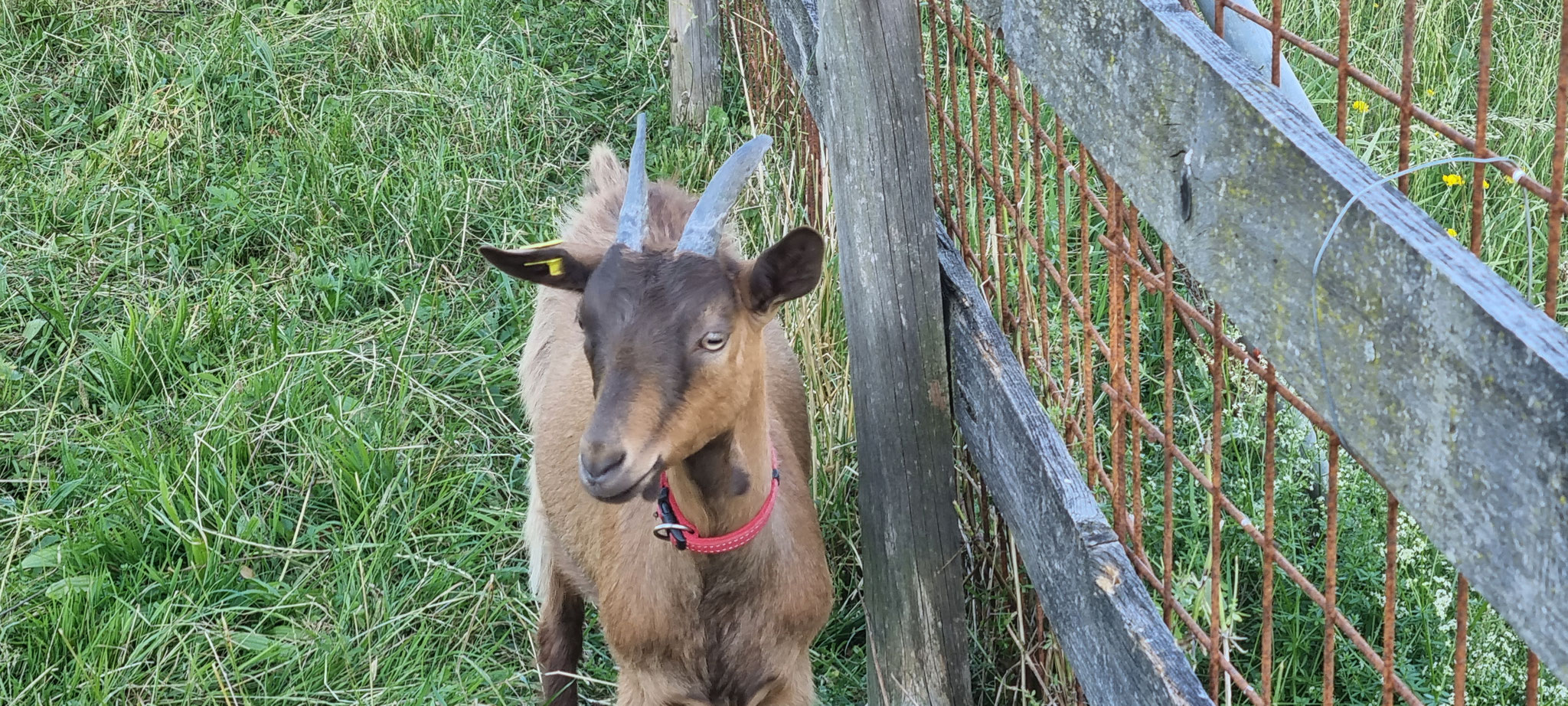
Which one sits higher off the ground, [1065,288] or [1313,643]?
[1065,288]

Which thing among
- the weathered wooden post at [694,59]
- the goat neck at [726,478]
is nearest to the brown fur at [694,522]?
the goat neck at [726,478]

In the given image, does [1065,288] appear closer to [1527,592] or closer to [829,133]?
A: [829,133]

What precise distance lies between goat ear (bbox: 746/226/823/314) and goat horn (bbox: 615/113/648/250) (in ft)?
0.86

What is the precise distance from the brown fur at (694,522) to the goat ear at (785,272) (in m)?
0.03

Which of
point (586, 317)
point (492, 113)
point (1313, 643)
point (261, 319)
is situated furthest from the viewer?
point (492, 113)

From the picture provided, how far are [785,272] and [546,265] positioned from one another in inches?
20.0

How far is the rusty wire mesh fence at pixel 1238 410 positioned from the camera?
167 cm

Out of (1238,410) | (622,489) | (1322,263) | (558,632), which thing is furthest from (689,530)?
(1322,263)

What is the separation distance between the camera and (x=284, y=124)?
5758 millimetres

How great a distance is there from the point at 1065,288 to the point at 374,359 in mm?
2676

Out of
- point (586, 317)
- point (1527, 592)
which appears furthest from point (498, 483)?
point (1527, 592)

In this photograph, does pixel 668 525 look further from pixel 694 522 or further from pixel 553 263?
pixel 553 263

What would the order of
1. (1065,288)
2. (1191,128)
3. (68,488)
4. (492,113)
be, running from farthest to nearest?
1. (492,113)
2. (68,488)
3. (1065,288)
4. (1191,128)

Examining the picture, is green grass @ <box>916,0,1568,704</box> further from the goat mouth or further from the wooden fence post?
the goat mouth
